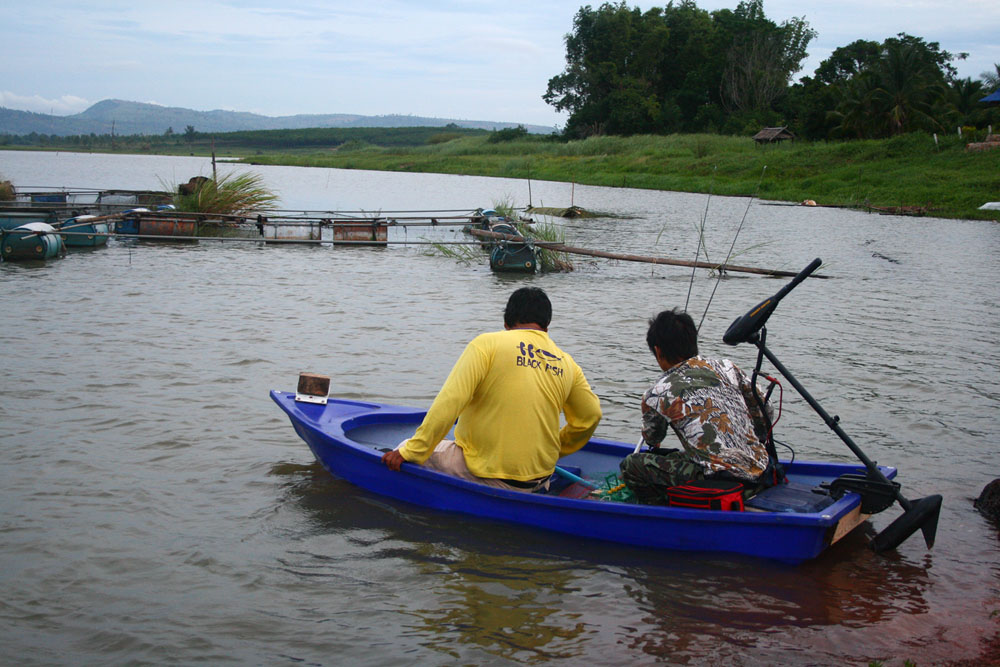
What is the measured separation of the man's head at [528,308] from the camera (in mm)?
4625

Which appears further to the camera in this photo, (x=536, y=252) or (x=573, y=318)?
(x=536, y=252)

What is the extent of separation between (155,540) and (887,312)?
1125 centimetres

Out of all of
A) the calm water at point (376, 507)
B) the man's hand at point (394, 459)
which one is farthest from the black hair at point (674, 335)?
the man's hand at point (394, 459)

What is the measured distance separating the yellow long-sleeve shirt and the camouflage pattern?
1.39ft

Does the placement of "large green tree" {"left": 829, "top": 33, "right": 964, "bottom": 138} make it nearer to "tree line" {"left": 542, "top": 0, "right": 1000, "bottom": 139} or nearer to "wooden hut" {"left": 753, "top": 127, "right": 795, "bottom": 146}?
"tree line" {"left": 542, "top": 0, "right": 1000, "bottom": 139}

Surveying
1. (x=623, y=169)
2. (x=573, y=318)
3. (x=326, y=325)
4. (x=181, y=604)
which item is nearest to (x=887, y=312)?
(x=573, y=318)

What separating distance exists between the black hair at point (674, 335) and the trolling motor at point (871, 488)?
0.23m

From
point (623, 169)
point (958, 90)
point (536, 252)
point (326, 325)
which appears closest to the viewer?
point (326, 325)

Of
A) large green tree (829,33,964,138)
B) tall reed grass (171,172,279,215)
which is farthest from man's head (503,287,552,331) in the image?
large green tree (829,33,964,138)

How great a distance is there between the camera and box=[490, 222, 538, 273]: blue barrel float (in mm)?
16422

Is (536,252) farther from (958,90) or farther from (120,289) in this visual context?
(958,90)

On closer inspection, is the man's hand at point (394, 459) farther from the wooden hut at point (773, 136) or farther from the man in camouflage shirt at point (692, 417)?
the wooden hut at point (773, 136)

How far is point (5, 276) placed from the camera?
47.0 feet

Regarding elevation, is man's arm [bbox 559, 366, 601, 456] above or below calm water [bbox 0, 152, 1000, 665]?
above
